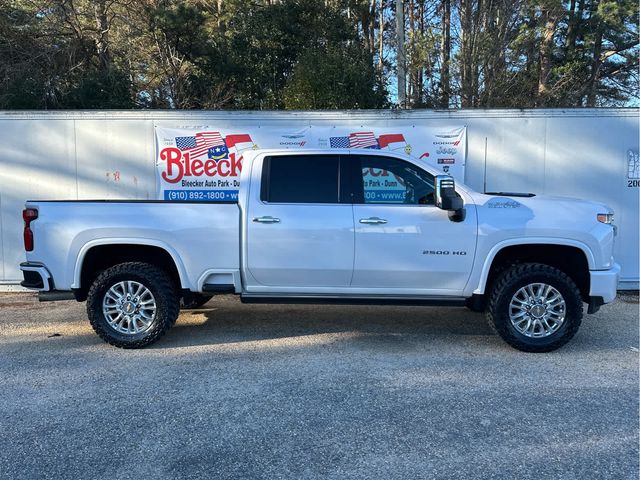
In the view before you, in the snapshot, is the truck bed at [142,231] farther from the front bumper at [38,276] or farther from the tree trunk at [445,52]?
the tree trunk at [445,52]

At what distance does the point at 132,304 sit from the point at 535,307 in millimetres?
4047

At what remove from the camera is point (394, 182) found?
536 cm

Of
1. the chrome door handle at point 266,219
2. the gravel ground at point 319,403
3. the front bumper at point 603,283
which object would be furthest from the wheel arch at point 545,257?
the chrome door handle at point 266,219

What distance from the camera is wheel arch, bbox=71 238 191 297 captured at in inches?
206

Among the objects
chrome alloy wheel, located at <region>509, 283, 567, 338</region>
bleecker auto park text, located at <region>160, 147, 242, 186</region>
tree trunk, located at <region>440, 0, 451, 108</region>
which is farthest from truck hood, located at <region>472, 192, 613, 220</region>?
tree trunk, located at <region>440, 0, 451, 108</region>

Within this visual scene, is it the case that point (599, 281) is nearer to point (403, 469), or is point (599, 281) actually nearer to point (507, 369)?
point (507, 369)

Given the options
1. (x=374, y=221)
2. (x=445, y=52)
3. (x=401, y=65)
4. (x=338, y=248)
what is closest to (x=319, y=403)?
(x=338, y=248)

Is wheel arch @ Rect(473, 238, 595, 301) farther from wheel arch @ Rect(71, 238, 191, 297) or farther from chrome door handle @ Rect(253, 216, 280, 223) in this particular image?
wheel arch @ Rect(71, 238, 191, 297)

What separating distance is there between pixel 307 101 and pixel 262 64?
5307 mm

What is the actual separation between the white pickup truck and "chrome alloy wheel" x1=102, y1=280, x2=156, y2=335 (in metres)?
0.01

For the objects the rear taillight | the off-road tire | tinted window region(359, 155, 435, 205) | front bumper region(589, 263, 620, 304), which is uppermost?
tinted window region(359, 155, 435, 205)

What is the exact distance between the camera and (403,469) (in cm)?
313

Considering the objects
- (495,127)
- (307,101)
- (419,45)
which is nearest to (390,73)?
(419,45)

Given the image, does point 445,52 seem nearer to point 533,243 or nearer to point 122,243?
point 533,243
